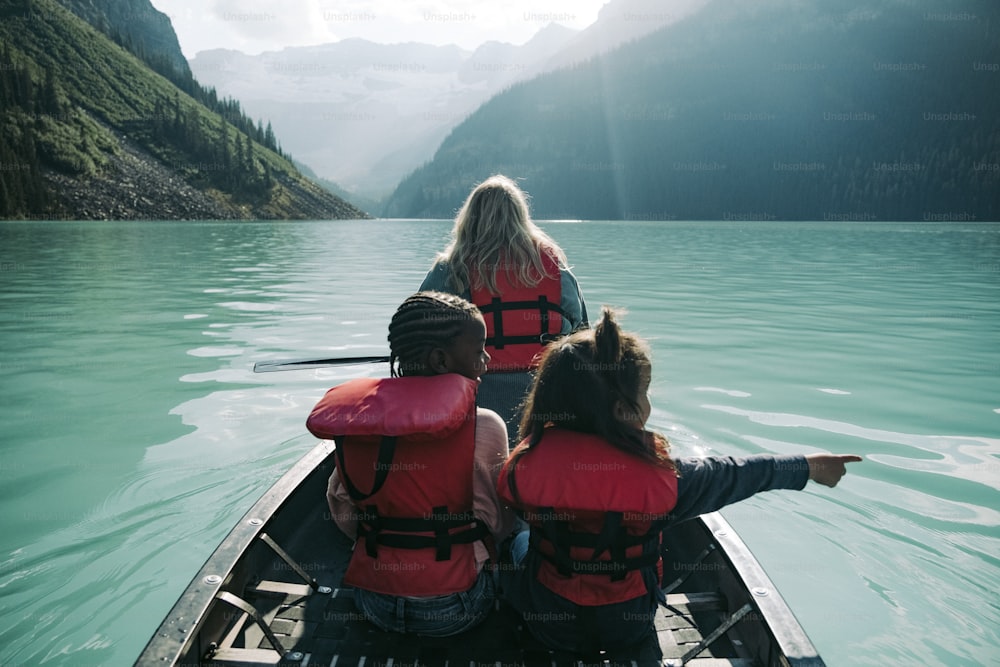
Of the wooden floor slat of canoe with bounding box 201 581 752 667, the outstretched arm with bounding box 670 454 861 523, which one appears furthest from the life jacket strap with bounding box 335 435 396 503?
the outstretched arm with bounding box 670 454 861 523

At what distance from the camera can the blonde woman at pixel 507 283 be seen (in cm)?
435

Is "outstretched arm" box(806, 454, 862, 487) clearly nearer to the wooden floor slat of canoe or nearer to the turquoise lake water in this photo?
the wooden floor slat of canoe

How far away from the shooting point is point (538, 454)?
110 inches

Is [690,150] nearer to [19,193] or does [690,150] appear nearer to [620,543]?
[19,193]

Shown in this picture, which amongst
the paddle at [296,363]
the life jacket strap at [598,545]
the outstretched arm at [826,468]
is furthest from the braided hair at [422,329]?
the paddle at [296,363]

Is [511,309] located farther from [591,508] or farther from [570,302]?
[591,508]

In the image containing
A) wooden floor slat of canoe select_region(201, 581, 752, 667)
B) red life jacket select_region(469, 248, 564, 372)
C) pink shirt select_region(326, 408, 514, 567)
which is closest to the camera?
pink shirt select_region(326, 408, 514, 567)

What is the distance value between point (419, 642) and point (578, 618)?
2.82 ft

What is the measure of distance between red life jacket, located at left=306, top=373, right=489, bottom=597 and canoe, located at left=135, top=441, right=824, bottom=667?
39 cm

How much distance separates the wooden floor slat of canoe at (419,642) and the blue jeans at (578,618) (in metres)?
0.12

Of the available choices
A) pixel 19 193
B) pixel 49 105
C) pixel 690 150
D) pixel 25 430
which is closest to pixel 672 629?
pixel 25 430

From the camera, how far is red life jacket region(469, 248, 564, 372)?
14.6 ft

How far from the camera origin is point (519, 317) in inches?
176

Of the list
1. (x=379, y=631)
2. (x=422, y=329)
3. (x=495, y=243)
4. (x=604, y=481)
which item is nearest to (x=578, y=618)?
(x=604, y=481)
